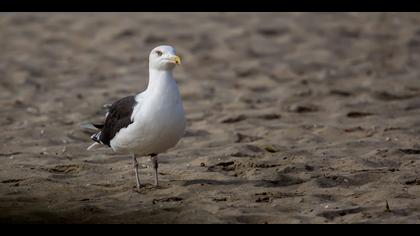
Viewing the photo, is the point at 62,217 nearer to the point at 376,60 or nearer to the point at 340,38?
the point at 376,60

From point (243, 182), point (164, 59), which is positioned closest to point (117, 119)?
point (164, 59)

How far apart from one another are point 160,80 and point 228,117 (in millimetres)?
2777

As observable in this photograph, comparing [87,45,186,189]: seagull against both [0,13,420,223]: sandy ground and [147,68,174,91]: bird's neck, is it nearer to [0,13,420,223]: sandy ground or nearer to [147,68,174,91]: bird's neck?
[147,68,174,91]: bird's neck

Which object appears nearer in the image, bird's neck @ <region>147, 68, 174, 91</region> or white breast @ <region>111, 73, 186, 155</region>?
white breast @ <region>111, 73, 186, 155</region>

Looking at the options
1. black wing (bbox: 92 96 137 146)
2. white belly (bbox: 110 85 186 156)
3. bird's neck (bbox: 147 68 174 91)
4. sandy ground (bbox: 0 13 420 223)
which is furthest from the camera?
black wing (bbox: 92 96 137 146)

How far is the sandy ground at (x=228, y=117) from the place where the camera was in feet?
20.2

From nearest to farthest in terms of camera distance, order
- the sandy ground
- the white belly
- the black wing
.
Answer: the sandy ground → the white belly → the black wing

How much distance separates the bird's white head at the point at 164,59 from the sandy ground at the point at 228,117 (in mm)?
872

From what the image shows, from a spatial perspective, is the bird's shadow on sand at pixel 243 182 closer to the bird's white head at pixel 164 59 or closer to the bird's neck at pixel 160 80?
the bird's neck at pixel 160 80

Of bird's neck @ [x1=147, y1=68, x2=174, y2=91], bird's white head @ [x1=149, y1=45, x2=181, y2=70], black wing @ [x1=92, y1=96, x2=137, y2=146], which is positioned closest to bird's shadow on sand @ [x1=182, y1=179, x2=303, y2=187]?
black wing @ [x1=92, y1=96, x2=137, y2=146]

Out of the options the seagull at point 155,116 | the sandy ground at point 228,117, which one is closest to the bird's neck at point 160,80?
the seagull at point 155,116

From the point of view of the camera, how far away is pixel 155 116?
21.0 feet

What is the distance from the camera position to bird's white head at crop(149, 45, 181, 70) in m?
6.53

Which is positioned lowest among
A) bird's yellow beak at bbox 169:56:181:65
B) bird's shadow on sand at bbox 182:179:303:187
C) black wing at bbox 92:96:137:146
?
bird's shadow on sand at bbox 182:179:303:187
